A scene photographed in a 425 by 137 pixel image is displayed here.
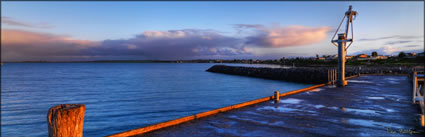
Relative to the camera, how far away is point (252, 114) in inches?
361

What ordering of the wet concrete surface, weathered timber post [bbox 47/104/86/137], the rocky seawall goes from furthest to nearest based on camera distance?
the rocky seawall, the wet concrete surface, weathered timber post [bbox 47/104/86/137]

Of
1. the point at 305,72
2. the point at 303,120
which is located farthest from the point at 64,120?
the point at 305,72

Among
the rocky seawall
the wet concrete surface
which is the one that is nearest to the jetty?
the wet concrete surface

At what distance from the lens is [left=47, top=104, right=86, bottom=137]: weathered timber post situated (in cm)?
Result: 360

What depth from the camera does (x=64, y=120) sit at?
3635 mm

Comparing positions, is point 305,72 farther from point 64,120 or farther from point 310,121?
point 64,120

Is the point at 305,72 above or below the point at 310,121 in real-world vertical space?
above

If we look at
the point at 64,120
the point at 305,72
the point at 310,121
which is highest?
the point at 64,120

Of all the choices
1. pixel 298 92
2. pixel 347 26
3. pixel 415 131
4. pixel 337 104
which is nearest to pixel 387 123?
pixel 415 131

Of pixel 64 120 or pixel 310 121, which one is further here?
pixel 310 121

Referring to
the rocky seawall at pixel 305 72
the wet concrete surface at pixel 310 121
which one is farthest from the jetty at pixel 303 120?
the rocky seawall at pixel 305 72

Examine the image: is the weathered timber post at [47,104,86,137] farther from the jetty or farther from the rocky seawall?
the rocky seawall

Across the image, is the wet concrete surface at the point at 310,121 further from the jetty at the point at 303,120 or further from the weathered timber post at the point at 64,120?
the weathered timber post at the point at 64,120

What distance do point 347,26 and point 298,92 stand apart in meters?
7.10
